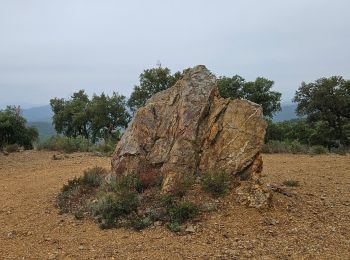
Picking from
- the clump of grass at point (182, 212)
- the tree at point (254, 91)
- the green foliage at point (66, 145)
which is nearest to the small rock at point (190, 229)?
the clump of grass at point (182, 212)

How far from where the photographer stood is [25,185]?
43.0 ft

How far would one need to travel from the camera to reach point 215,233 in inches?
308

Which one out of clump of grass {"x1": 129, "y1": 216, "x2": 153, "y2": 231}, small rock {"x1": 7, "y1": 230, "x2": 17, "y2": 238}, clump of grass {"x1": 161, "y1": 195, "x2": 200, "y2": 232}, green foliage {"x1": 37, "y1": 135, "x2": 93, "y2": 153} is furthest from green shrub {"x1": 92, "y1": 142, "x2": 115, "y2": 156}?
clump of grass {"x1": 161, "y1": 195, "x2": 200, "y2": 232}

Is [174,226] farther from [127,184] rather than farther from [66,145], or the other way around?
Result: [66,145]

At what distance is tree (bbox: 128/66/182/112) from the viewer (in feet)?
95.5

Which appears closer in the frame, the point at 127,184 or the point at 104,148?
the point at 127,184

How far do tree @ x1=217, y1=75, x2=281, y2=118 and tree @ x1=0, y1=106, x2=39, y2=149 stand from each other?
1415 centimetres

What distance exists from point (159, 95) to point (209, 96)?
1677 millimetres

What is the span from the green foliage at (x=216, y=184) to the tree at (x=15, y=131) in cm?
2345

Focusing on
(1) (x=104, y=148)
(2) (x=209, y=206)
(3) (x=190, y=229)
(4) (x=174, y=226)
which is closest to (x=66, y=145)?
(1) (x=104, y=148)

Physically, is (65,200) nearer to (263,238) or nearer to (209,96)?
(209,96)

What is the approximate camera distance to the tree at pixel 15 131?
1204 inches

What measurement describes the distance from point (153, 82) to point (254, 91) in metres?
6.77

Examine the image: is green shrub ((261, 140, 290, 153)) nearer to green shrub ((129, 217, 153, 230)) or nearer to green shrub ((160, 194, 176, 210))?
green shrub ((160, 194, 176, 210))
